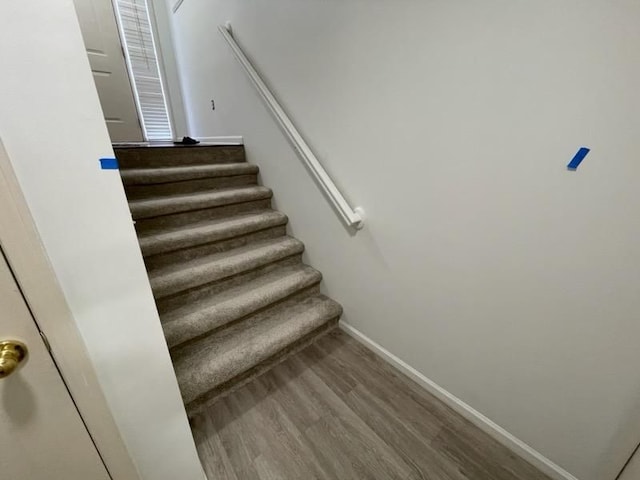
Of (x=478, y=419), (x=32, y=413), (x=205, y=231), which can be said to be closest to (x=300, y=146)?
(x=205, y=231)

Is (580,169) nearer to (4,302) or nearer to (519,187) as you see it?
(519,187)

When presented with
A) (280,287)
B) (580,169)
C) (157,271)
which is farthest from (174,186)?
(580,169)

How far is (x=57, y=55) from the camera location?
1.75 ft

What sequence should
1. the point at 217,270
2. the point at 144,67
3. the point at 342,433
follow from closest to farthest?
the point at 342,433 → the point at 217,270 → the point at 144,67

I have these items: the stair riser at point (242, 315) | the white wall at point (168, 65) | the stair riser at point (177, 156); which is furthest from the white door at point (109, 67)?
the stair riser at point (242, 315)

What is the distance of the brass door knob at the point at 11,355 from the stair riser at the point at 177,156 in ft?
6.15

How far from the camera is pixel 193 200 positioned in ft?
6.13

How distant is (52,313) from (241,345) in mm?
1056

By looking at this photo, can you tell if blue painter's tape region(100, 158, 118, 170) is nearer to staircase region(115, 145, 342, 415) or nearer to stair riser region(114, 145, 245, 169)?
staircase region(115, 145, 342, 415)

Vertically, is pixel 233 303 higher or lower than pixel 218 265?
lower

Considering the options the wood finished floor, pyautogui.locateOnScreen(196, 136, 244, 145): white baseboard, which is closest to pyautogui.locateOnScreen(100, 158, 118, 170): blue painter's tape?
the wood finished floor

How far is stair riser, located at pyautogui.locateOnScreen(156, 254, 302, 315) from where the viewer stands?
1.50 metres

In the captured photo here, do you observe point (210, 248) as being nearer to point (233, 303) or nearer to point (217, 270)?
point (217, 270)

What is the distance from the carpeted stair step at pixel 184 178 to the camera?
1.84 meters
